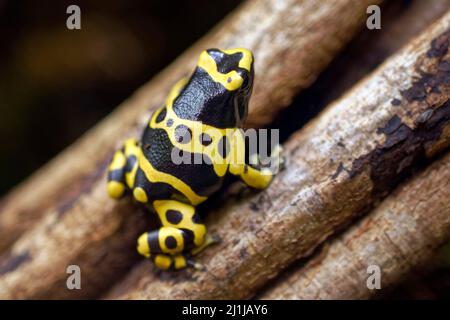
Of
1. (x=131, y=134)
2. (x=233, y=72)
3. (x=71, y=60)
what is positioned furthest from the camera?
(x=71, y=60)

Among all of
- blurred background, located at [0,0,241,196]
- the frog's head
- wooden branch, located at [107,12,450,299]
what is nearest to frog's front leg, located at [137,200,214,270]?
wooden branch, located at [107,12,450,299]

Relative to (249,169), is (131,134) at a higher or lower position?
higher

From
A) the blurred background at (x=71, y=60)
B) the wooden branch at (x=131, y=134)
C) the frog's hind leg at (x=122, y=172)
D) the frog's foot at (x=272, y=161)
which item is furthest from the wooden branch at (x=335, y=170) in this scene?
the blurred background at (x=71, y=60)

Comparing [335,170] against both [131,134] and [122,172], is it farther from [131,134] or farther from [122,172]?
[131,134]

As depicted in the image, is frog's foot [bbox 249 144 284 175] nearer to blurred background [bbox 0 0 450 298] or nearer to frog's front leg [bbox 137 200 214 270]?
frog's front leg [bbox 137 200 214 270]

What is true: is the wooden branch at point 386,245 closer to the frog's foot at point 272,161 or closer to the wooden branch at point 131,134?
the frog's foot at point 272,161

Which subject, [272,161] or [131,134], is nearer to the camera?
[272,161]

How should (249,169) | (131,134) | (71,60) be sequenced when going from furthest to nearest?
(71,60) < (131,134) < (249,169)

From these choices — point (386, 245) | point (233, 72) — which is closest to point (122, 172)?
point (233, 72)
